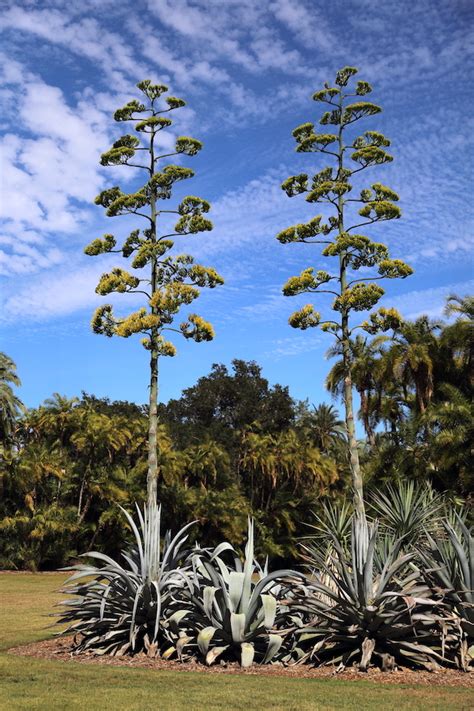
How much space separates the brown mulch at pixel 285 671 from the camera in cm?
759

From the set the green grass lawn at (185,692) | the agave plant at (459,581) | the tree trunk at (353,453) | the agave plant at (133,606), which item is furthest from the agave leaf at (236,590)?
the tree trunk at (353,453)

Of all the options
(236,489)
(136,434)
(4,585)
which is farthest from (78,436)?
(4,585)

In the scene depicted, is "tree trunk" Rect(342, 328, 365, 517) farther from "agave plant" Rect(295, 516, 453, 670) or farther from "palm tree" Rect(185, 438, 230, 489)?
"palm tree" Rect(185, 438, 230, 489)

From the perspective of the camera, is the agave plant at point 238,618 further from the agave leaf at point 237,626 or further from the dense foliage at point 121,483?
the dense foliage at point 121,483

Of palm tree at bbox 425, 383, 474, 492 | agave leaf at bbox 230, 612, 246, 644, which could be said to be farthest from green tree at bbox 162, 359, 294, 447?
agave leaf at bbox 230, 612, 246, 644

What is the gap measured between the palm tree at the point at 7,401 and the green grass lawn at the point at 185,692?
32.3m

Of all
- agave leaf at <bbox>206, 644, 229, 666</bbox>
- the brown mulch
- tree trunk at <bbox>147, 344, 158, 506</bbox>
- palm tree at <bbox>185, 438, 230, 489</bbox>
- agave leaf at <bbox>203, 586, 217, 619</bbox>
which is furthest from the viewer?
palm tree at <bbox>185, 438, 230, 489</bbox>

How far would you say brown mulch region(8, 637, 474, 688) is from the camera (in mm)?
7594

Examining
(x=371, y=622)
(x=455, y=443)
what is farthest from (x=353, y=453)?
(x=455, y=443)

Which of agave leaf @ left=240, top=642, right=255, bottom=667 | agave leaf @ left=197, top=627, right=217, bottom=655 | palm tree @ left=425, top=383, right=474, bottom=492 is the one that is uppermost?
palm tree @ left=425, top=383, right=474, bottom=492

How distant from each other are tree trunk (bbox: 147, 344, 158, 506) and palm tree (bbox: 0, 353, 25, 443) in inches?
1131

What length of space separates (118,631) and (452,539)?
4.39 metres

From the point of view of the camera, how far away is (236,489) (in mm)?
39500

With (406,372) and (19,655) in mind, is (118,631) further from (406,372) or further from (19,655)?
(406,372)
